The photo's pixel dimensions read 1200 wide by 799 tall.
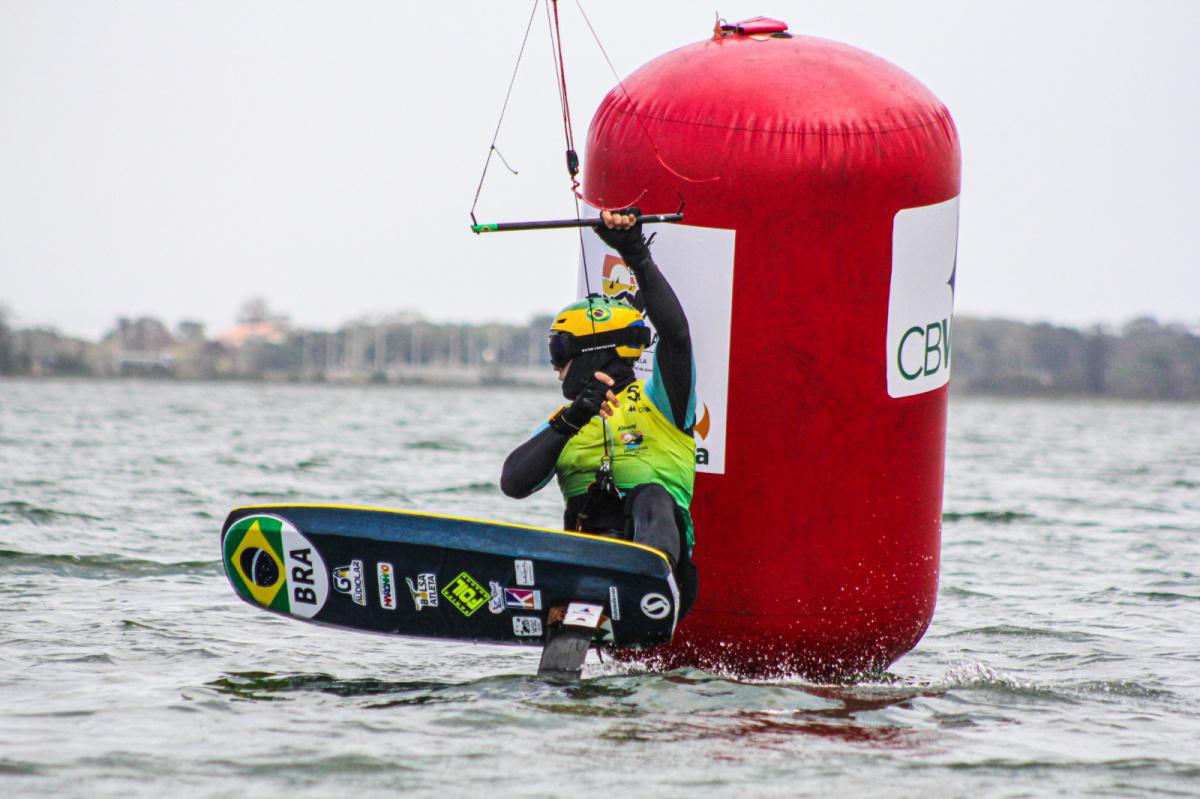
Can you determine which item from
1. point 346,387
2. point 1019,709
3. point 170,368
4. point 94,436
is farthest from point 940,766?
point 170,368

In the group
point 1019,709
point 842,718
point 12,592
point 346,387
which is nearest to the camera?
point 842,718

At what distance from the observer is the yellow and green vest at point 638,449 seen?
18.0 feet

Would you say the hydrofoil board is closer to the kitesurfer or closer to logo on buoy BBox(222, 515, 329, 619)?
logo on buoy BBox(222, 515, 329, 619)

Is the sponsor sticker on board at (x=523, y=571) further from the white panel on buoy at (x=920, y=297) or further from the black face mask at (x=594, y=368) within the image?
the white panel on buoy at (x=920, y=297)

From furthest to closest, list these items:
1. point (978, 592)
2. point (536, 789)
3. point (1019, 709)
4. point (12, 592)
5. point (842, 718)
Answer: point (978, 592)
point (12, 592)
point (1019, 709)
point (842, 718)
point (536, 789)

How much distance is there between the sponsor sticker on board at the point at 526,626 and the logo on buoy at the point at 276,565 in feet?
2.48

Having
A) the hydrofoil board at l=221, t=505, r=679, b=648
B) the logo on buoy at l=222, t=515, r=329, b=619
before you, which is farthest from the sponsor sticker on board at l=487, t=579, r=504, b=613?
the logo on buoy at l=222, t=515, r=329, b=619

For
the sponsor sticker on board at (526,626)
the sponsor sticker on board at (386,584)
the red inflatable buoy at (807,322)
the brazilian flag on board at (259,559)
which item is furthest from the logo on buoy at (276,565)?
the red inflatable buoy at (807,322)

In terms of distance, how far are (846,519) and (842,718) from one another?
0.86 meters

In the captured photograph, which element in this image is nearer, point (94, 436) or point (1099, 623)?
point (1099, 623)

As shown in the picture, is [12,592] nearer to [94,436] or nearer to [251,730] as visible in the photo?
[251,730]

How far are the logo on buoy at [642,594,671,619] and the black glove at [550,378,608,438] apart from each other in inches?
25.9

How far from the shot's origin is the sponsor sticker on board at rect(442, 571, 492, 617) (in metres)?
5.50

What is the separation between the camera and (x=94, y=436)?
1085 inches
